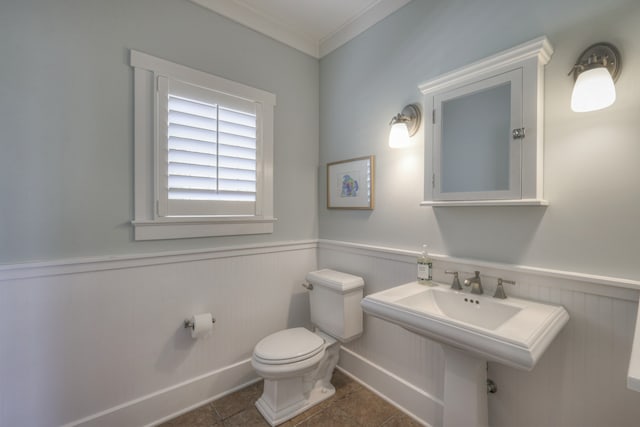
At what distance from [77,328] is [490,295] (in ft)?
6.79

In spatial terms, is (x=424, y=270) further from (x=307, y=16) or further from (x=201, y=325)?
(x=307, y=16)

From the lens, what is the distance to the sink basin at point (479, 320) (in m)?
0.92

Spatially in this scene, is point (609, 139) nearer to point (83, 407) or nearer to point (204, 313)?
point (204, 313)

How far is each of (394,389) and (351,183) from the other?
55.2 inches

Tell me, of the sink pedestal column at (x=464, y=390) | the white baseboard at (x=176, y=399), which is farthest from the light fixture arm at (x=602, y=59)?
the white baseboard at (x=176, y=399)

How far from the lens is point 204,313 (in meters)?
1.79

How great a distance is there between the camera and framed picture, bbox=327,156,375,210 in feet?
6.43

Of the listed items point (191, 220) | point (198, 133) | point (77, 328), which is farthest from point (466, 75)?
point (77, 328)

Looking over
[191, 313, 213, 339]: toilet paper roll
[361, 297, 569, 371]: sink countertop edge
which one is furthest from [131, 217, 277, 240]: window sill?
[361, 297, 569, 371]: sink countertop edge

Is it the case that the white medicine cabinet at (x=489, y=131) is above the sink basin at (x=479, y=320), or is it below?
above

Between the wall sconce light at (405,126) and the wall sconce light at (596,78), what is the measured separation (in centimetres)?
71

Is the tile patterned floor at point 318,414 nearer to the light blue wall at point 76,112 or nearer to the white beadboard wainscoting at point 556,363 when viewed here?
the white beadboard wainscoting at point 556,363

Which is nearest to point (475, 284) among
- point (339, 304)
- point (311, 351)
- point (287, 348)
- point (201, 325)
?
point (339, 304)

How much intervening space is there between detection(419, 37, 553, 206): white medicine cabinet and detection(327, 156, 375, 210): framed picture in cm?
48
